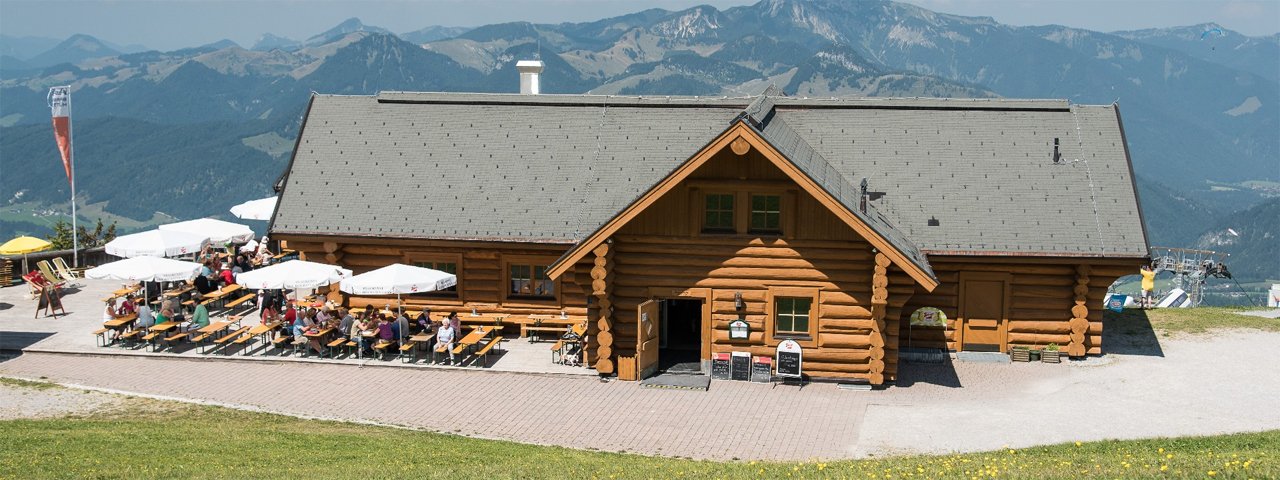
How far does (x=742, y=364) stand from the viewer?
23156 mm

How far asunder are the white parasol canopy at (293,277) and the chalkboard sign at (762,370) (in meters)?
8.95

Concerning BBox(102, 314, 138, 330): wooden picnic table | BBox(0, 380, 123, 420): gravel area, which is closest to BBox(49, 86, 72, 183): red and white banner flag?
BBox(102, 314, 138, 330): wooden picnic table

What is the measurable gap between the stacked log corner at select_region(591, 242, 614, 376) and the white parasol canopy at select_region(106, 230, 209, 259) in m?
11.7

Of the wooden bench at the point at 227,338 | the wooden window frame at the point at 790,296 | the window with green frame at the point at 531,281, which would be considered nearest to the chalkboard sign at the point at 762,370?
the wooden window frame at the point at 790,296

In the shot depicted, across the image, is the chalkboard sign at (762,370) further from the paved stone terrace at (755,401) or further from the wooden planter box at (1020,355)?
the wooden planter box at (1020,355)

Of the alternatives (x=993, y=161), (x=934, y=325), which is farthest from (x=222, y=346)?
(x=993, y=161)

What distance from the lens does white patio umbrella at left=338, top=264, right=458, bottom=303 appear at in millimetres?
23938

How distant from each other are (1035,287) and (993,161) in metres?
3.07

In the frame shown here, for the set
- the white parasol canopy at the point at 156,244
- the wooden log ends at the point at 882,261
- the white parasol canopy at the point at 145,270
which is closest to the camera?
the wooden log ends at the point at 882,261

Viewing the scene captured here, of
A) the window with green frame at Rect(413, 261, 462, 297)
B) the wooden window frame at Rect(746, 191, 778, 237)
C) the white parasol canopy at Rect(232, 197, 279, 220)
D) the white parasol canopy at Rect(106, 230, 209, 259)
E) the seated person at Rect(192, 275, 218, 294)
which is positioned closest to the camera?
the wooden window frame at Rect(746, 191, 778, 237)

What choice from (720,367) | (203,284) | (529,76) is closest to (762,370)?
(720,367)

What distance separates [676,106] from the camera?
28.2m

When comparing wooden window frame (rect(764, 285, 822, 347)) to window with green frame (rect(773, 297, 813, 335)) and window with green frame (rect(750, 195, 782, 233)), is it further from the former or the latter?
window with green frame (rect(750, 195, 782, 233))

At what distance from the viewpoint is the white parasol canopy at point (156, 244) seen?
92.5 feet
